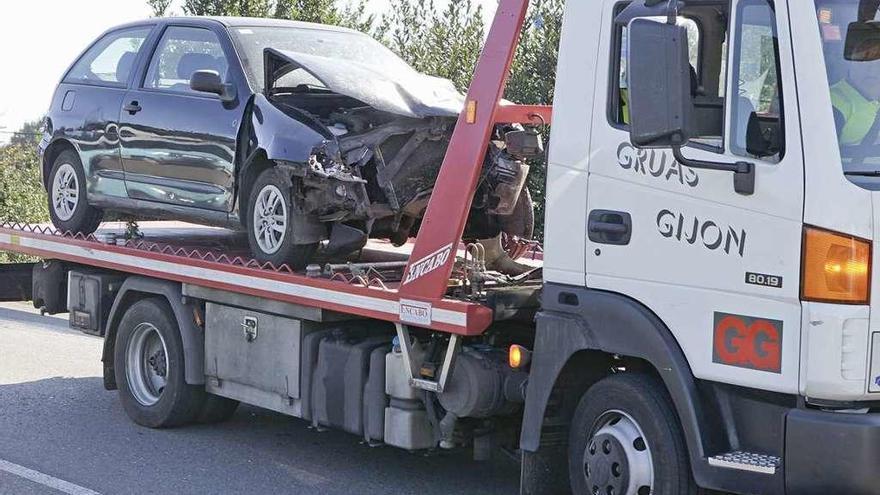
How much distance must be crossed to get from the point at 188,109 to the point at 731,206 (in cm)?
468

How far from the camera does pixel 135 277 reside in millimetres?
8992

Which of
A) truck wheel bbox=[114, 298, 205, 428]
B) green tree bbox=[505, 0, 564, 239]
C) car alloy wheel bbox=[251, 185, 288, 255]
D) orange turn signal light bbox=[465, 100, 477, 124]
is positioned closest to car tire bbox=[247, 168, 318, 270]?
car alloy wheel bbox=[251, 185, 288, 255]

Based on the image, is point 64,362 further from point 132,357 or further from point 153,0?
point 153,0

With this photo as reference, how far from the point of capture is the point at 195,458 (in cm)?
799

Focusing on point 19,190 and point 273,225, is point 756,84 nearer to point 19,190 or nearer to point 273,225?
point 273,225

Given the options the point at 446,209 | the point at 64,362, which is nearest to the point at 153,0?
the point at 64,362

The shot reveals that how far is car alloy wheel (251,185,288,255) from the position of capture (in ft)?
25.6

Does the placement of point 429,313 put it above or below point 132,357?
above

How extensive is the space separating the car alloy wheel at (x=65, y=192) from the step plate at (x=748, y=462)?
6184 millimetres

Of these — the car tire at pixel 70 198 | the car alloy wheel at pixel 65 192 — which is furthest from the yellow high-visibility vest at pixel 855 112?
the car alloy wheel at pixel 65 192

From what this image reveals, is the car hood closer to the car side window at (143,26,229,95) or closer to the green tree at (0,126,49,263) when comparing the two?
the car side window at (143,26,229,95)

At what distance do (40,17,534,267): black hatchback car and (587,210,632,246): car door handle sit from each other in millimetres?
1252

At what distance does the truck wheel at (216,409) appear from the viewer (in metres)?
8.77

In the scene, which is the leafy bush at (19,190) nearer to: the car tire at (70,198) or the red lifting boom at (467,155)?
the car tire at (70,198)
